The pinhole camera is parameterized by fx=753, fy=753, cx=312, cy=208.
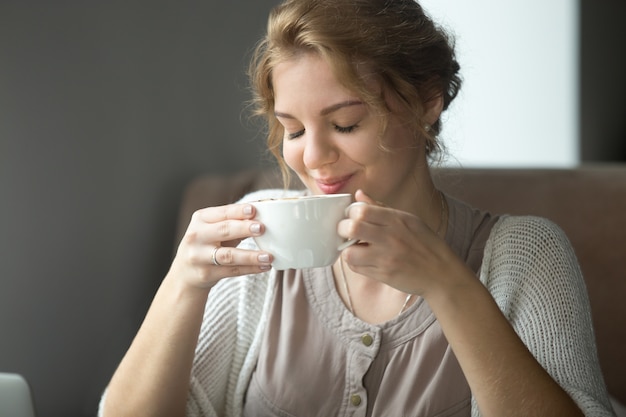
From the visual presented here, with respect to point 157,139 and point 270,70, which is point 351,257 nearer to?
point 270,70

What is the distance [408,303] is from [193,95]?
1.07 m

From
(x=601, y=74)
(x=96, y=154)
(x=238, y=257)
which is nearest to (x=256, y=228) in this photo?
(x=238, y=257)

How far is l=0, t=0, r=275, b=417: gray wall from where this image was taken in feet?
5.71

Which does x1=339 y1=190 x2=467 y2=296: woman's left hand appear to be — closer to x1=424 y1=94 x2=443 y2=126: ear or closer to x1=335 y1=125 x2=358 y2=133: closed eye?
x1=335 y1=125 x2=358 y2=133: closed eye

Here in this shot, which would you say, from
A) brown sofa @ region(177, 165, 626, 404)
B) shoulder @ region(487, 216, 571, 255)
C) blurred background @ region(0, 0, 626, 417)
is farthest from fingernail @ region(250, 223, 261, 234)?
brown sofa @ region(177, 165, 626, 404)

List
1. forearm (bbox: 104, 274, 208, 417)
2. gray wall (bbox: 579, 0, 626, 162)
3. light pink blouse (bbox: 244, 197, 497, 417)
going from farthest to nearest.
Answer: gray wall (bbox: 579, 0, 626, 162) → light pink blouse (bbox: 244, 197, 497, 417) → forearm (bbox: 104, 274, 208, 417)

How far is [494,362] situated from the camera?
1.00 m

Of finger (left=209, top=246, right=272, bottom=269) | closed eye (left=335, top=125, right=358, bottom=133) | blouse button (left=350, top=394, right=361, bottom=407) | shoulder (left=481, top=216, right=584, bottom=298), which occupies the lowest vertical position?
blouse button (left=350, top=394, right=361, bottom=407)

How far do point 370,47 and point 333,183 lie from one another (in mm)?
226

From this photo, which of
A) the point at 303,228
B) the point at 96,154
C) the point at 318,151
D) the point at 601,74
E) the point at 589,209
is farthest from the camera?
the point at 601,74

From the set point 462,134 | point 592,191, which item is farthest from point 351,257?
point 462,134

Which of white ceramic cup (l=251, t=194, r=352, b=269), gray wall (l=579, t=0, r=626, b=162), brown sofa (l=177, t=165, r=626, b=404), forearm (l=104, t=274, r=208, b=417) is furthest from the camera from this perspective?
gray wall (l=579, t=0, r=626, b=162)

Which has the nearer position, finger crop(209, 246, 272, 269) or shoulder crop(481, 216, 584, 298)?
finger crop(209, 246, 272, 269)

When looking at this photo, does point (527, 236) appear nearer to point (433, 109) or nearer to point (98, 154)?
point (433, 109)
